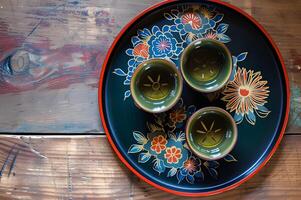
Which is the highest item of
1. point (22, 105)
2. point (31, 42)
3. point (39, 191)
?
point (31, 42)

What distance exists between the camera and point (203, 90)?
0.86 meters

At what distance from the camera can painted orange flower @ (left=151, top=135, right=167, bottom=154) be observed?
89 centimetres

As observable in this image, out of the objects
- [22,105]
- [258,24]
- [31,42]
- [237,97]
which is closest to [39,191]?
[22,105]

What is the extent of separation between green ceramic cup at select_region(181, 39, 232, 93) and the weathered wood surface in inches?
6.2

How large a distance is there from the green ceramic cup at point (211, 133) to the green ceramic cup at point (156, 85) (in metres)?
0.06

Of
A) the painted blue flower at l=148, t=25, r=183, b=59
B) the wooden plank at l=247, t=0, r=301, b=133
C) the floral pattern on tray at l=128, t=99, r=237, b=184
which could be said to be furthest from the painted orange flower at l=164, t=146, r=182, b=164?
the wooden plank at l=247, t=0, r=301, b=133

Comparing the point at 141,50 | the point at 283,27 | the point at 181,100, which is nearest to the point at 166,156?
the point at 181,100

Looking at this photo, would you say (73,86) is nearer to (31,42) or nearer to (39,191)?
(31,42)

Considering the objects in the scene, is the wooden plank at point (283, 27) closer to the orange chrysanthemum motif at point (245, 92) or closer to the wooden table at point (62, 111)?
the orange chrysanthemum motif at point (245, 92)

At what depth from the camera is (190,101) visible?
2.94 ft

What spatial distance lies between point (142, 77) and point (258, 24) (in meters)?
0.28

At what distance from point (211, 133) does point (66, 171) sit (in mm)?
326

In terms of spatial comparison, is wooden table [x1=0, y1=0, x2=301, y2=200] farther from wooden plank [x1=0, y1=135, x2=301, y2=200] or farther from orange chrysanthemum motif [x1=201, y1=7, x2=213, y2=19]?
orange chrysanthemum motif [x1=201, y1=7, x2=213, y2=19]

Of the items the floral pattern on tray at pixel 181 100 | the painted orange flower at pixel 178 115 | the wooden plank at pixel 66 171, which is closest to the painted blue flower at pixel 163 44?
the floral pattern on tray at pixel 181 100
